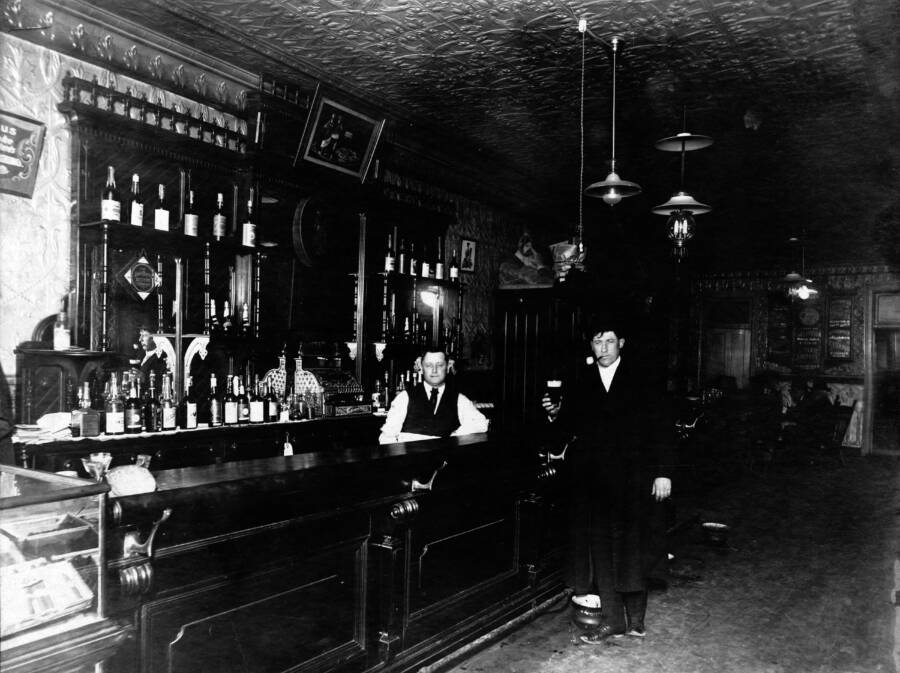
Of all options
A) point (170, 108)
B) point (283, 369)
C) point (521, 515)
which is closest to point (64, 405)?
point (283, 369)

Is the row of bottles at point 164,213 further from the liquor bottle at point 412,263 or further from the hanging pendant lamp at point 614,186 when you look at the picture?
the hanging pendant lamp at point 614,186

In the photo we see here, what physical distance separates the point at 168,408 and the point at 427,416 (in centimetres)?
165

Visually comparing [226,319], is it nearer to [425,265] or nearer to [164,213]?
[164,213]

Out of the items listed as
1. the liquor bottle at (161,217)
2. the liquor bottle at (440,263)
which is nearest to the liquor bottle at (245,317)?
the liquor bottle at (161,217)

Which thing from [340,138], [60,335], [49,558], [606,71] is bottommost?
[49,558]

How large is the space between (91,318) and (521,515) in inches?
110

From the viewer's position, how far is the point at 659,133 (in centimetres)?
619

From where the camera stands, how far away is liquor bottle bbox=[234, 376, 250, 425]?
4.89m

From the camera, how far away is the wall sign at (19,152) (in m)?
3.77

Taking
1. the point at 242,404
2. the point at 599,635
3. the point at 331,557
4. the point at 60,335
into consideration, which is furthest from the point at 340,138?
the point at 599,635

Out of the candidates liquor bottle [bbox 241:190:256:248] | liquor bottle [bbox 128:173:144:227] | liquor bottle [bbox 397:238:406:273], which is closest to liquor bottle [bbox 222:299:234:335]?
liquor bottle [bbox 241:190:256:248]

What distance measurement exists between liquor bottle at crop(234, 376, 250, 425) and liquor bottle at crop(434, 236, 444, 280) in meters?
2.44

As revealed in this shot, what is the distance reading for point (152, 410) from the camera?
14.3 feet

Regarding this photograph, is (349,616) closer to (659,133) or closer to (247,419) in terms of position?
(247,419)
